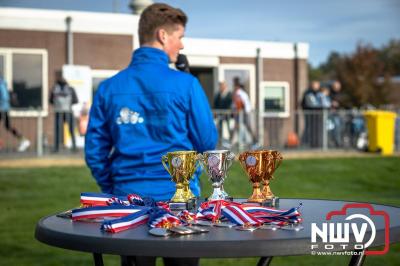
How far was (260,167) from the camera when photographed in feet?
9.59

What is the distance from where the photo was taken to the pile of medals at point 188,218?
2.29 metres

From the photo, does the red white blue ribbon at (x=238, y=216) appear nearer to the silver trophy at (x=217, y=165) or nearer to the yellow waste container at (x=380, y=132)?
the silver trophy at (x=217, y=165)

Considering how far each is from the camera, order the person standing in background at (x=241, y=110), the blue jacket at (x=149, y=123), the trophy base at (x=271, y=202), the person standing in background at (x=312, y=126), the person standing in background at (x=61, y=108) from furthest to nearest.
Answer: the person standing in background at (x=312, y=126) < the person standing in background at (x=241, y=110) < the person standing in background at (x=61, y=108) < the blue jacket at (x=149, y=123) < the trophy base at (x=271, y=202)

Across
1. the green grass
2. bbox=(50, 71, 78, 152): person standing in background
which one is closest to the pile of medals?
the green grass

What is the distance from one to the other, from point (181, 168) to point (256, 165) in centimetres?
31

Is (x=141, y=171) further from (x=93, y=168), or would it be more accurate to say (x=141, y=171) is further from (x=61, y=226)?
(x=61, y=226)

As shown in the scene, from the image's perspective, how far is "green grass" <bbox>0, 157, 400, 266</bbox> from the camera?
704 centimetres

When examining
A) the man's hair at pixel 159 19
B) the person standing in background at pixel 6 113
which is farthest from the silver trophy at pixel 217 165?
the person standing in background at pixel 6 113

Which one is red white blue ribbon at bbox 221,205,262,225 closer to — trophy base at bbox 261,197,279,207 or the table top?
the table top

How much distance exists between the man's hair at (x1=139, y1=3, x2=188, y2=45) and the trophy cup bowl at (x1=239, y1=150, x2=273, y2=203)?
47.1 inches

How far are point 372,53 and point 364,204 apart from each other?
56.7 metres

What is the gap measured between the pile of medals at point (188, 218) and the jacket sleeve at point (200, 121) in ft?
3.48

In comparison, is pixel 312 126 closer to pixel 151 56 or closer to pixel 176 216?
pixel 151 56

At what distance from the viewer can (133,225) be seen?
7.75 ft
